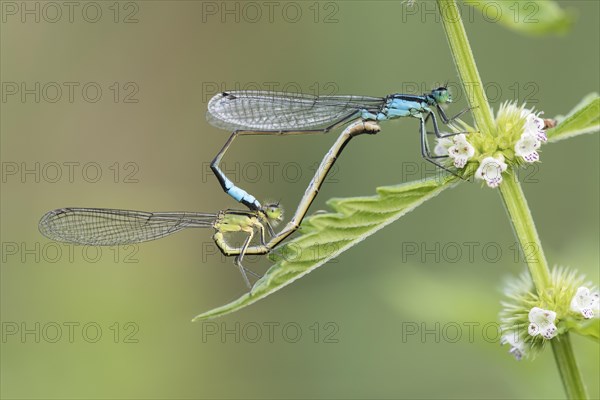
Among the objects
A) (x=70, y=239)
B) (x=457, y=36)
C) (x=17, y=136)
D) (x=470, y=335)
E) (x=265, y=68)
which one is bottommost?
(x=470, y=335)

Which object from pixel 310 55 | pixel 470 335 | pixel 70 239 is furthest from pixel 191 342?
pixel 310 55

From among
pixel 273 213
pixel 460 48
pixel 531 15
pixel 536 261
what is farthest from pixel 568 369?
pixel 273 213

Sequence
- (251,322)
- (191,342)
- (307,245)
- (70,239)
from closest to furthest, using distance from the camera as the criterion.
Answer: (307,245) < (70,239) < (191,342) < (251,322)

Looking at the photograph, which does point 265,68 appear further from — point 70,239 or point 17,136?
point 70,239

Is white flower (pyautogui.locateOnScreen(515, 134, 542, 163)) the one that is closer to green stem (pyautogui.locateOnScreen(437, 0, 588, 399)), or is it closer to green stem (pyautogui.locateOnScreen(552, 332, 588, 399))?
green stem (pyautogui.locateOnScreen(437, 0, 588, 399))

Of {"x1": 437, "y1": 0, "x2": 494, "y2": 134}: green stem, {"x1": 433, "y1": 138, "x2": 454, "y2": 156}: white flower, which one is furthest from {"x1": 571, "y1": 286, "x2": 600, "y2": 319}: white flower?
{"x1": 437, "y1": 0, "x2": 494, "y2": 134}: green stem

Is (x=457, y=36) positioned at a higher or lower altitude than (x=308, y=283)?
higher

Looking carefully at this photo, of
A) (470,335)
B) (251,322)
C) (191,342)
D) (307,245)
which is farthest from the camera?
(251,322)
